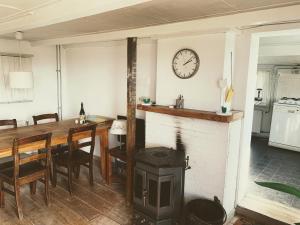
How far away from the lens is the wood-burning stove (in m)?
2.31

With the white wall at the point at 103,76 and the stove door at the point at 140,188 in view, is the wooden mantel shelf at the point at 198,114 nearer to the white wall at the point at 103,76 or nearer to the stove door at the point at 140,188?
the white wall at the point at 103,76

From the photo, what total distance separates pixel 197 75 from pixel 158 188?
1280 millimetres

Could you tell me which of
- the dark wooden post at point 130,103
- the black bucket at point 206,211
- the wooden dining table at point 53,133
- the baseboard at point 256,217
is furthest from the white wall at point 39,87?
the baseboard at point 256,217

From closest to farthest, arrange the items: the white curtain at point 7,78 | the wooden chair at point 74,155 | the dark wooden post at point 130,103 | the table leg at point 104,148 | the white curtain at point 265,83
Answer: the dark wooden post at point 130,103 < the wooden chair at point 74,155 < the table leg at point 104,148 < the white curtain at point 7,78 < the white curtain at point 265,83

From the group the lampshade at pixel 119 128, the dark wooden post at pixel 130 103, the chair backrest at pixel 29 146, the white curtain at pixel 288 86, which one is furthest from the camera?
the white curtain at pixel 288 86

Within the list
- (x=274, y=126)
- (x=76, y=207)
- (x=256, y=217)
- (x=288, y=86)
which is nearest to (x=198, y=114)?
(x=256, y=217)

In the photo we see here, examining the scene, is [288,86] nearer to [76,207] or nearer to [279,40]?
[279,40]

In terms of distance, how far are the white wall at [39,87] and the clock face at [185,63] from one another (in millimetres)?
2839

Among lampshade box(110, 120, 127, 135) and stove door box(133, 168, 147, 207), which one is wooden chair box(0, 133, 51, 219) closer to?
lampshade box(110, 120, 127, 135)

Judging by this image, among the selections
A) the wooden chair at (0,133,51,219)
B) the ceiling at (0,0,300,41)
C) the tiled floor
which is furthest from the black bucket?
the ceiling at (0,0,300,41)

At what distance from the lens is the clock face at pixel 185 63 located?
2602mm

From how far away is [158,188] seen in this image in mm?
2303

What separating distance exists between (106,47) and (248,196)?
10.2 feet

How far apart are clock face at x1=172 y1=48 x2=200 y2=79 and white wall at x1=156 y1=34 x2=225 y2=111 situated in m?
0.04
